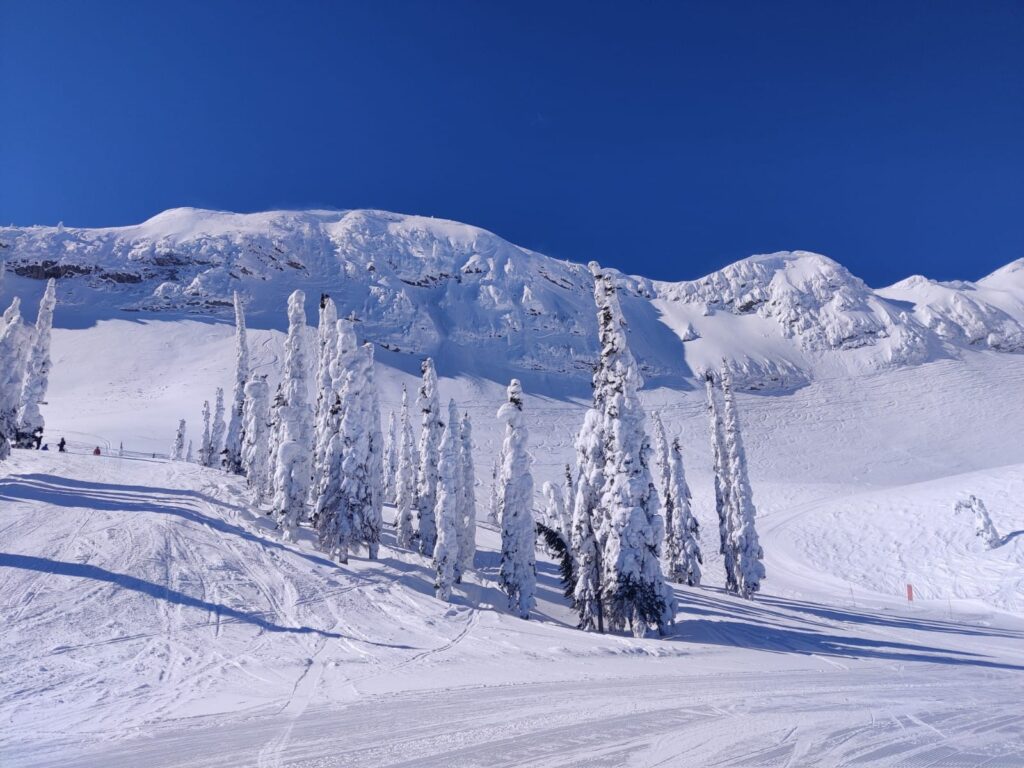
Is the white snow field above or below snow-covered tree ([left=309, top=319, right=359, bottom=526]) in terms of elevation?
below

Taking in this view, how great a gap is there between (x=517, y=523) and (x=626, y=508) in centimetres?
699

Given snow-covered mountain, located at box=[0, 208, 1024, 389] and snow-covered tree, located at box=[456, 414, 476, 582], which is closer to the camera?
snow-covered tree, located at box=[456, 414, 476, 582]

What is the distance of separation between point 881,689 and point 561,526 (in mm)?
30717

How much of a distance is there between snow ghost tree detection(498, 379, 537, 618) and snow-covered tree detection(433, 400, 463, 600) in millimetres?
2252

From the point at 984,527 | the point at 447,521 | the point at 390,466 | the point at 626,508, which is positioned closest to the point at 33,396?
the point at 390,466

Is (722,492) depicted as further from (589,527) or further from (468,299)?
(468,299)

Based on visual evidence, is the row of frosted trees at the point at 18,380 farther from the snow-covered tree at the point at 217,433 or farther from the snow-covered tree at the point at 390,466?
the snow-covered tree at the point at 390,466

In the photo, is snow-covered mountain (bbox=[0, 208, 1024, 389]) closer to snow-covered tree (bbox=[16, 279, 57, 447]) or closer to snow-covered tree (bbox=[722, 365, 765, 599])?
snow-covered tree (bbox=[16, 279, 57, 447])

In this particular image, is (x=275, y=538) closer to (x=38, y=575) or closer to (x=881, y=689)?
(x=38, y=575)

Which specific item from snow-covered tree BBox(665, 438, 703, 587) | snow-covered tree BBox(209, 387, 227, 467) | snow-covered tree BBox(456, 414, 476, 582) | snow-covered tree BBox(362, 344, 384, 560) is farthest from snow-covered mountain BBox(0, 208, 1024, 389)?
snow-covered tree BBox(362, 344, 384, 560)

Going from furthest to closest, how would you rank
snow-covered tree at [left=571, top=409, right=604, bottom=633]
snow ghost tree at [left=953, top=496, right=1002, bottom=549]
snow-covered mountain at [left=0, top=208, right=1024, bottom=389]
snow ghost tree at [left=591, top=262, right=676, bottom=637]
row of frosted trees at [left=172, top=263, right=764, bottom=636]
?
snow-covered mountain at [left=0, top=208, right=1024, bottom=389], snow ghost tree at [left=953, top=496, right=1002, bottom=549], snow-covered tree at [left=571, top=409, right=604, bottom=633], row of frosted trees at [left=172, top=263, right=764, bottom=636], snow ghost tree at [left=591, top=262, right=676, bottom=637]

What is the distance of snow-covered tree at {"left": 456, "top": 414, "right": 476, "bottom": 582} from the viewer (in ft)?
105

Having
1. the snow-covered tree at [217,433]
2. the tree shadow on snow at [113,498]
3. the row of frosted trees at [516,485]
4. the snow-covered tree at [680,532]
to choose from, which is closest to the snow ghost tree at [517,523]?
the row of frosted trees at [516,485]

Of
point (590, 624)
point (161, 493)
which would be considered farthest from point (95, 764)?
point (161, 493)
